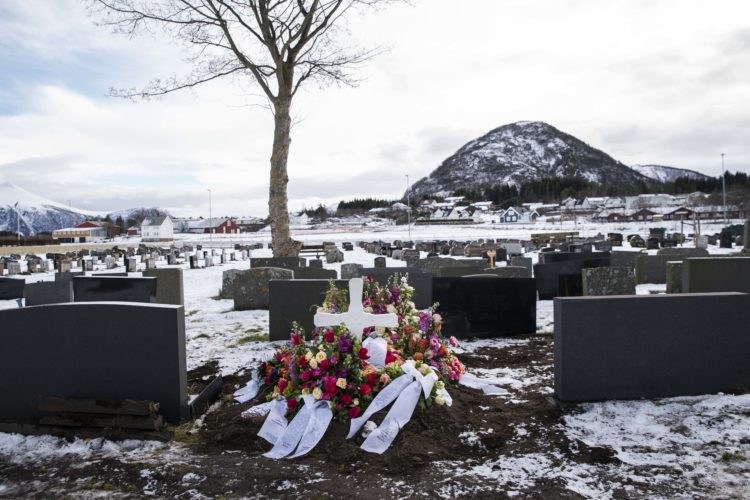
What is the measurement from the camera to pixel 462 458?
412 cm

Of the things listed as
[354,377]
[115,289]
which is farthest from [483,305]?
[115,289]

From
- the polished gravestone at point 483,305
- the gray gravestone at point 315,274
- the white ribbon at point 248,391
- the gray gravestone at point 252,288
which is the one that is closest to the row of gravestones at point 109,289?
the gray gravestone at point 252,288

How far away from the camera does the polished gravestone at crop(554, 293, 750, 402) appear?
206 inches

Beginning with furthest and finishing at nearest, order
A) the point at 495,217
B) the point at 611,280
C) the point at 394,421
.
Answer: the point at 495,217
the point at 611,280
the point at 394,421

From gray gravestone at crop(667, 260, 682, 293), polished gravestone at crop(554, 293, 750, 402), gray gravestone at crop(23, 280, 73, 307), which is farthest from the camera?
gray gravestone at crop(667, 260, 682, 293)

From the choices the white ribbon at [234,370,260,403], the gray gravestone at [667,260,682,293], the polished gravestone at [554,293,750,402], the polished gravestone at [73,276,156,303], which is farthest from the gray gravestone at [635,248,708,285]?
the polished gravestone at [73,276,156,303]

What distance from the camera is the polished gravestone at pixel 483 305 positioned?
28.2ft

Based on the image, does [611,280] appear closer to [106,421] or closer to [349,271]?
[349,271]

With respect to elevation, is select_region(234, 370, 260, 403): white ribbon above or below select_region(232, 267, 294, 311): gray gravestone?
below

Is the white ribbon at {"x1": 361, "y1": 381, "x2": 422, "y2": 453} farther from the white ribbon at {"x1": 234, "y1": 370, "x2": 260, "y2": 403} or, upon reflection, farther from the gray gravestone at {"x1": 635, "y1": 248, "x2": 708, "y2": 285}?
the gray gravestone at {"x1": 635, "y1": 248, "x2": 708, "y2": 285}

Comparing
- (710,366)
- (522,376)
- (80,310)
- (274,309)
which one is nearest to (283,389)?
(80,310)

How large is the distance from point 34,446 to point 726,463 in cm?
565

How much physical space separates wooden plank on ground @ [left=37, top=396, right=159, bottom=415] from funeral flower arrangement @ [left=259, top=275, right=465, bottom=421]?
3.73ft

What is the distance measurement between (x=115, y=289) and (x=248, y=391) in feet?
15.4
